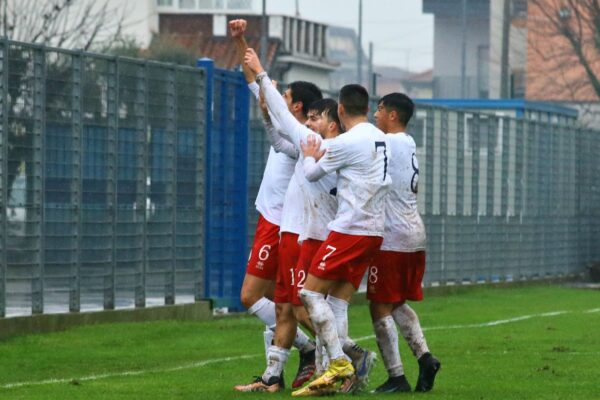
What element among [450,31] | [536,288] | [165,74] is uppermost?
[450,31]

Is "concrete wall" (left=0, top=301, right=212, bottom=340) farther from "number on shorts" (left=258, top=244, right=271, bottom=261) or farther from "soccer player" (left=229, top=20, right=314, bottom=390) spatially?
"number on shorts" (left=258, top=244, right=271, bottom=261)

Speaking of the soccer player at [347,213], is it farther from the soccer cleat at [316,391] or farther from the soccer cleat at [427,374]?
the soccer cleat at [427,374]

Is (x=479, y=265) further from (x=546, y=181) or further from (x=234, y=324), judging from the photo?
(x=234, y=324)

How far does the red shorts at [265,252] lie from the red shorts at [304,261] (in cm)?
77

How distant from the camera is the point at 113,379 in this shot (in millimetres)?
13211

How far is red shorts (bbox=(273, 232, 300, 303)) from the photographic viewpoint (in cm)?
1248

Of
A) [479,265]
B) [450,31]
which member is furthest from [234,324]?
[450,31]

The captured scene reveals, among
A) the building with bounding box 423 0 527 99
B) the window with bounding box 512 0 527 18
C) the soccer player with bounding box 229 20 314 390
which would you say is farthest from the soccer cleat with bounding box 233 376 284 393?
the building with bounding box 423 0 527 99

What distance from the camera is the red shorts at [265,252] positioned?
13.1 meters

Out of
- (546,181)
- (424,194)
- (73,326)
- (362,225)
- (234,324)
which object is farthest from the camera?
(546,181)

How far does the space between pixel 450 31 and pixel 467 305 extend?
84.8 meters

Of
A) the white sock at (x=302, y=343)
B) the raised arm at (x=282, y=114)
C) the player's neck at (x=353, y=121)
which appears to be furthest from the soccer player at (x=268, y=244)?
the player's neck at (x=353, y=121)

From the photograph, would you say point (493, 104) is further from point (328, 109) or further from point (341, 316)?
point (341, 316)

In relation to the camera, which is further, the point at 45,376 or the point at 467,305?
the point at 467,305
